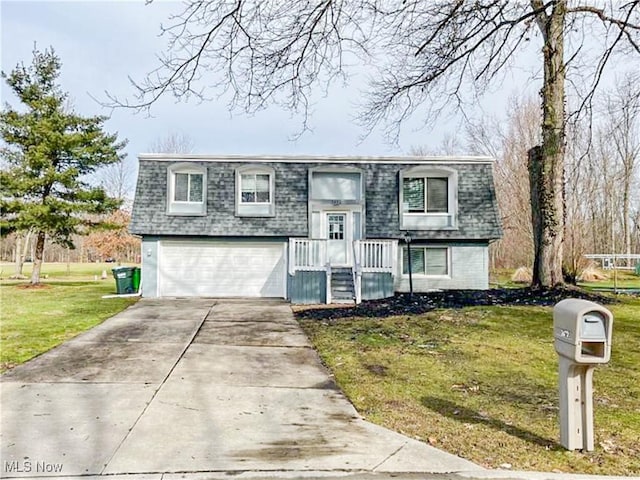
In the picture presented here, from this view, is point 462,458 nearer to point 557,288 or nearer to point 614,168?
point 557,288

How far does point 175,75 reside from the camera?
554 centimetres

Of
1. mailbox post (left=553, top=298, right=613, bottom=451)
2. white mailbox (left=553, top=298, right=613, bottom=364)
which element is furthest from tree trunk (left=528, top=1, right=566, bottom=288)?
white mailbox (left=553, top=298, right=613, bottom=364)

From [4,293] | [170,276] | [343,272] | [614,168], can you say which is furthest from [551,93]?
[614,168]

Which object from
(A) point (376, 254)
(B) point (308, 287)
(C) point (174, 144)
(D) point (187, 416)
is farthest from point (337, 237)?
(C) point (174, 144)

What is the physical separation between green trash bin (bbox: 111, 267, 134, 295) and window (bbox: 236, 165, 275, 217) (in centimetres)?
459

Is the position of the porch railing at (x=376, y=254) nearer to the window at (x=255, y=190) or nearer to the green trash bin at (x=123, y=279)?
the window at (x=255, y=190)

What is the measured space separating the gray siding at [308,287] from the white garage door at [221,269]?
6.38ft

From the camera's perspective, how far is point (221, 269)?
1681 centimetres

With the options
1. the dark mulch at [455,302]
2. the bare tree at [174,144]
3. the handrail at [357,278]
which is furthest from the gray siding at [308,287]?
the bare tree at [174,144]

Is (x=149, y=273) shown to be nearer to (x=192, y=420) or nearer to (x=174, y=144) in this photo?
(x=192, y=420)

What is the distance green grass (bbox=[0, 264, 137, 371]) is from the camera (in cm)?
756

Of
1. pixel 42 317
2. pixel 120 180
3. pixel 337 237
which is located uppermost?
pixel 120 180

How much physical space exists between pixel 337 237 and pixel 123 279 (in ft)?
25.7

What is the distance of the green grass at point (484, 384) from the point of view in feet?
12.3
